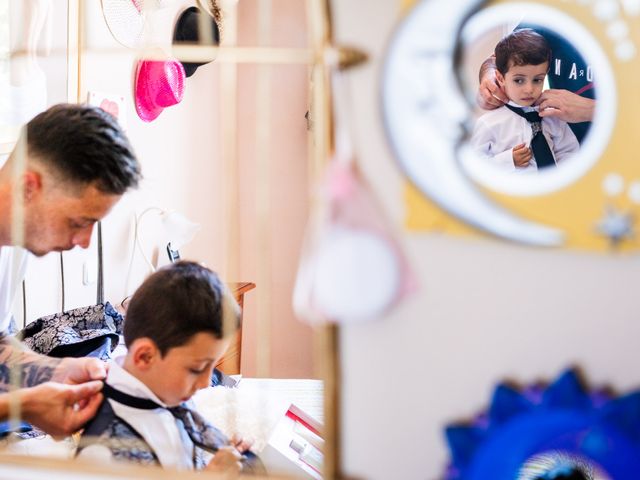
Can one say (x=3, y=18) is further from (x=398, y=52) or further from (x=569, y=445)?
(x=569, y=445)

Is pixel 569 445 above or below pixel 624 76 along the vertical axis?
below

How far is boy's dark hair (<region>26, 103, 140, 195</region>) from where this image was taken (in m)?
1.22

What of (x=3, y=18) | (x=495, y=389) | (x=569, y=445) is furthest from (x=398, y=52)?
(x=3, y=18)

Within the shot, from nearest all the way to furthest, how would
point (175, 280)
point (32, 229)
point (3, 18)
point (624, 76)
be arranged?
point (624, 76), point (175, 280), point (32, 229), point (3, 18)

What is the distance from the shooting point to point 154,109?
1323 millimetres

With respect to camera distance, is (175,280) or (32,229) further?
(32,229)

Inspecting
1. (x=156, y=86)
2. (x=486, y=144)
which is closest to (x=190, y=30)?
(x=156, y=86)

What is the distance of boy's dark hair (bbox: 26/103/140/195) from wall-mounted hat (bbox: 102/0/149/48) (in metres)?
0.18

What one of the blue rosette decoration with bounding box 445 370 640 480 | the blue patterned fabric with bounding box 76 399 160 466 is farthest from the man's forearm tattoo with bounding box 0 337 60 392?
the blue rosette decoration with bounding box 445 370 640 480

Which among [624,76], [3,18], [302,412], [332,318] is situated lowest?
[302,412]

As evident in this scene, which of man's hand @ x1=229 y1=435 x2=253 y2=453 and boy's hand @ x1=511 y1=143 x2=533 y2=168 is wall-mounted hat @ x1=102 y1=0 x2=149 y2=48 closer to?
man's hand @ x1=229 y1=435 x2=253 y2=453

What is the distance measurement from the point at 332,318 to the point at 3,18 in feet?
3.51

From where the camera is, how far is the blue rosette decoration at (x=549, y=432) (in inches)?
34.9

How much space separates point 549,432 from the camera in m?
0.89
